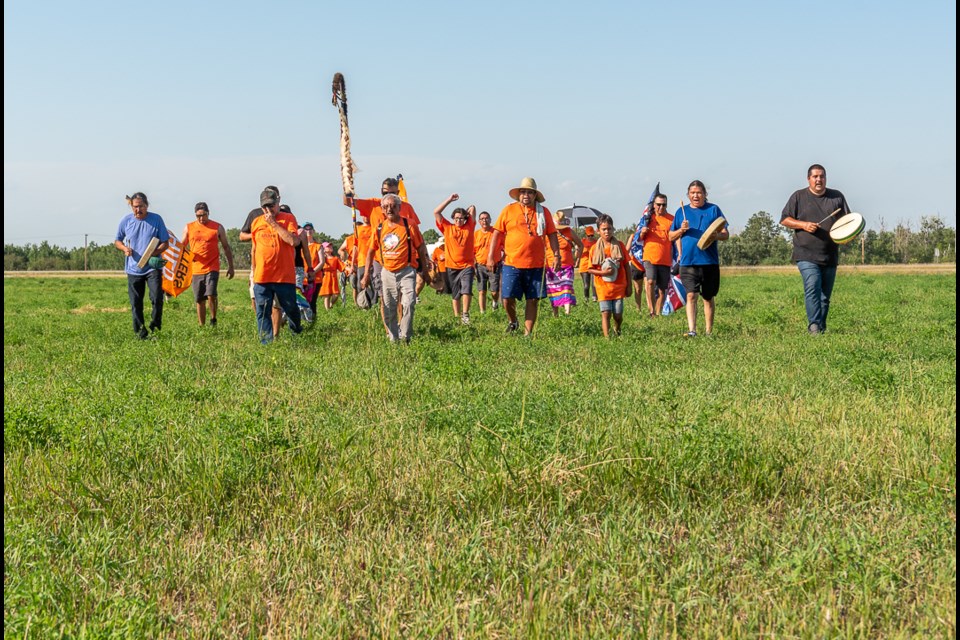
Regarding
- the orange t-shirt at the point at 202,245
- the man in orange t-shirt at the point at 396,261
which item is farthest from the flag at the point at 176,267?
the man in orange t-shirt at the point at 396,261

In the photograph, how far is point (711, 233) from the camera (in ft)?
41.3

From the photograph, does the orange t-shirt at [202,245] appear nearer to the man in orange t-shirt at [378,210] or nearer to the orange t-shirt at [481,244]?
the man in orange t-shirt at [378,210]

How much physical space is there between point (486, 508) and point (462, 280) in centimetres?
1201

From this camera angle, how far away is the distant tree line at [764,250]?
246 ft

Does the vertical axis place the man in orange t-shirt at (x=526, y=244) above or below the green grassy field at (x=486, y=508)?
above

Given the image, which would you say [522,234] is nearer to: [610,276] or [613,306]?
[610,276]

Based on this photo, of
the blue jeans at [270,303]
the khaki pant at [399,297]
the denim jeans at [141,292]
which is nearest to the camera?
the khaki pant at [399,297]

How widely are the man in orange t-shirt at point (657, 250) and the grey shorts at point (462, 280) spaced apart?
2.90 metres

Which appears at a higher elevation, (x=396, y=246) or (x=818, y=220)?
(x=818, y=220)

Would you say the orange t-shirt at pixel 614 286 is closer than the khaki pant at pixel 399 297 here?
No

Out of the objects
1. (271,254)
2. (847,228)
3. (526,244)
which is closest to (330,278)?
(271,254)

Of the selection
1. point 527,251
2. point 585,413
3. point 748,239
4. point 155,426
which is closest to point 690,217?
point 527,251

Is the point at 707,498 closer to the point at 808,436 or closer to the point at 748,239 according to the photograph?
the point at 808,436

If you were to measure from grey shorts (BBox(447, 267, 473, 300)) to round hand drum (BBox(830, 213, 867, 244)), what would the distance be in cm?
586
